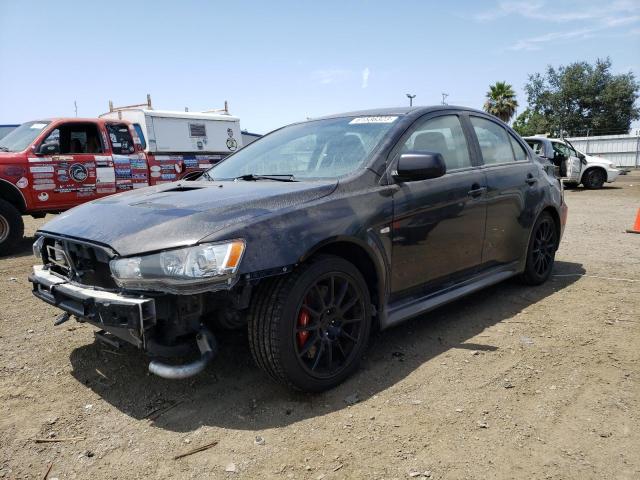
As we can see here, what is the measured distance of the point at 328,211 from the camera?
2744 millimetres

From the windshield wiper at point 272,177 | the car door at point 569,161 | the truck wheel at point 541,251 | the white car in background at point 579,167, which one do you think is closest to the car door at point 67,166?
the windshield wiper at point 272,177

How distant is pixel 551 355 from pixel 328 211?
5.96ft

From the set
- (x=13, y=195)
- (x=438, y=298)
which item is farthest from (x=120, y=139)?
(x=438, y=298)

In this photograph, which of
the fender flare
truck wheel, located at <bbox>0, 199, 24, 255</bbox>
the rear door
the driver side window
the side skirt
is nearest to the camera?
the side skirt

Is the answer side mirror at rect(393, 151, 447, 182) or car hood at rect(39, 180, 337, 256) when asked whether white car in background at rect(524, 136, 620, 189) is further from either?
car hood at rect(39, 180, 337, 256)

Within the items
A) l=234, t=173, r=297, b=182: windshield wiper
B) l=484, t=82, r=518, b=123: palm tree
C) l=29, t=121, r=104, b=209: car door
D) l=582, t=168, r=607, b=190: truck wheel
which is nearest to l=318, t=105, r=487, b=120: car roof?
l=234, t=173, r=297, b=182: windshield wiper

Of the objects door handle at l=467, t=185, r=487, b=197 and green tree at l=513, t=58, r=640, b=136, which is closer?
door handle at l=467, t=185, r=487, b=197

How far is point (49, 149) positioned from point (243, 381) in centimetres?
634

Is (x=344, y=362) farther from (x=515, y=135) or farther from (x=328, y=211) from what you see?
(x=515, y=135)

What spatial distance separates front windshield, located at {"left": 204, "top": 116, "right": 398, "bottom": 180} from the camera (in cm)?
324

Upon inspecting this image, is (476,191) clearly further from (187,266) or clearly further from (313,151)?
(187,266)

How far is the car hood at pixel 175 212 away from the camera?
94.8 inches

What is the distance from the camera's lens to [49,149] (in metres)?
7.59

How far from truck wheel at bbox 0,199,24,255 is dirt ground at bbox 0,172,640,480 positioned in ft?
11.9
